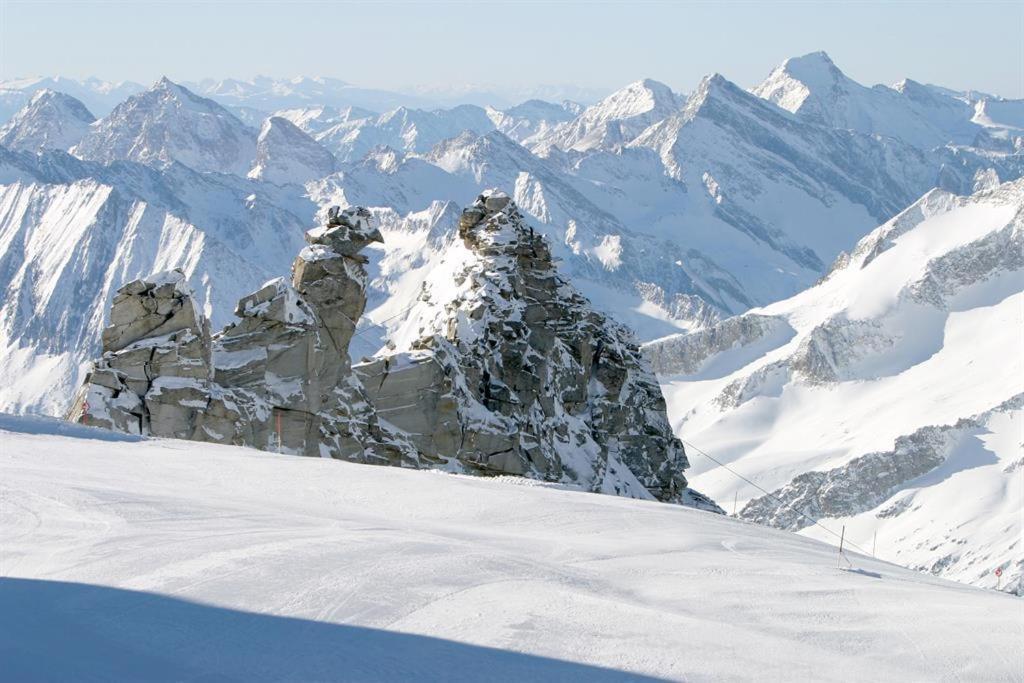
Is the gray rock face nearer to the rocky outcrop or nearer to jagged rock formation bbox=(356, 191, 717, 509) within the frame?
the rocky outcrop

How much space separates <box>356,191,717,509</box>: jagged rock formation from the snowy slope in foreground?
26126 millimetres

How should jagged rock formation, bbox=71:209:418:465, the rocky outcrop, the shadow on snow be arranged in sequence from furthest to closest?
the rocky outcrop
jagged rock formation, bbox=71:209:418:465
the shadow on snow

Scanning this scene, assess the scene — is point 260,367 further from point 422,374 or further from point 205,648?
point 205,648

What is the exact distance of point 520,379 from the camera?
5791 cm

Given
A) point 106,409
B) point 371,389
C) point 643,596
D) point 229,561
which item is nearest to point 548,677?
point 643,596

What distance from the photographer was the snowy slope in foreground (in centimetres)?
1467

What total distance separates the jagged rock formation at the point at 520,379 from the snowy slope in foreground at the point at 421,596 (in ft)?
85.7

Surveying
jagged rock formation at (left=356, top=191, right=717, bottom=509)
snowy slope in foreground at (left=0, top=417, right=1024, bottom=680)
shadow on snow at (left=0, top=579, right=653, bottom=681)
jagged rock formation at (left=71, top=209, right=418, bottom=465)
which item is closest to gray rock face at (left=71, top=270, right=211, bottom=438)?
jagged rock formation at (left=71, top=209, right=418, bottom=465)

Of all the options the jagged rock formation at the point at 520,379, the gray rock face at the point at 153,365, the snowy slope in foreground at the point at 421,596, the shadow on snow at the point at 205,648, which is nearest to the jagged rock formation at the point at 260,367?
the gray rock face at the point at 153,365

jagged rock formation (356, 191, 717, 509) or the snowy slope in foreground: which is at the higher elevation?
jagged rock formation (356, 191, 717, 509)

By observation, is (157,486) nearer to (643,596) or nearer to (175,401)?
(643,596)

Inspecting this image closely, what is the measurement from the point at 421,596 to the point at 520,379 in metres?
41.0

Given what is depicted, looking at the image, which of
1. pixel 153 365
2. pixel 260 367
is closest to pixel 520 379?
pixel 260 367

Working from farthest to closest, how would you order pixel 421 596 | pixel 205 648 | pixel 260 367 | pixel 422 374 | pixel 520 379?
pixel 520 379
pixel 422 374
pixel 260 367
pixel 421 596
pixel 205 648
